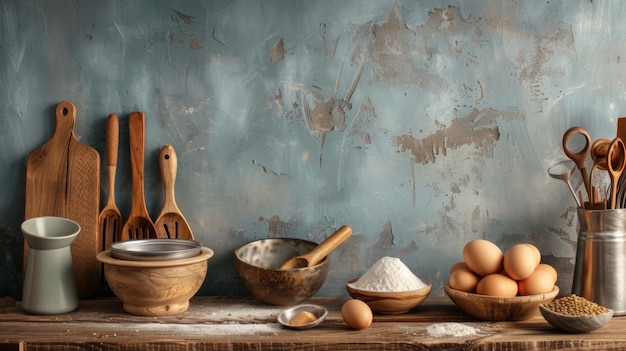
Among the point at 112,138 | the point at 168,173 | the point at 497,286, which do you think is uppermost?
the point at 112,138

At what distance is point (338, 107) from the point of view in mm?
1982

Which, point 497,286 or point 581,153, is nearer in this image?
point 497,286

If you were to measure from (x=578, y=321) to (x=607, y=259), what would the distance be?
0.87ft

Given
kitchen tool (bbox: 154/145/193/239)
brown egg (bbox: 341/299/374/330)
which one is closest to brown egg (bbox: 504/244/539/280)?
brown egg (bbox: 341/299/374/330)

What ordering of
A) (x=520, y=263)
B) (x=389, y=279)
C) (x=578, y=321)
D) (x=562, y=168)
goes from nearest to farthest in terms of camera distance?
1. (x=578, y=321)
2. (x=520, y=263)
3. (x=389, y=279)
4. (x=562, y=168)

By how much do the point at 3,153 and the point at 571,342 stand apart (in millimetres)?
1707

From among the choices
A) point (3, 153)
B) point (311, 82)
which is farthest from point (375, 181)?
point (3, 153)

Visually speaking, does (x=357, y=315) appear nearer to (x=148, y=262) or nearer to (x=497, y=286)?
(x=497, y=286)

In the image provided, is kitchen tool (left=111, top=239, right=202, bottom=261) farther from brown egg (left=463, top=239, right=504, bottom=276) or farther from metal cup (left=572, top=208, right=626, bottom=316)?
metal cup (left=572, top=208, right=626, bottom=316)

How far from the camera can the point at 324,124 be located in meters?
1.99

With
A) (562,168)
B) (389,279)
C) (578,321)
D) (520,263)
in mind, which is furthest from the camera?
(562,168)

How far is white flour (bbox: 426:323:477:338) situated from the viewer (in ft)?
5.26

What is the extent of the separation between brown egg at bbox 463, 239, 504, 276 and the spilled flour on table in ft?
0.52

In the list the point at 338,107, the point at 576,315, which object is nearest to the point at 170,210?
the point at 338,107
